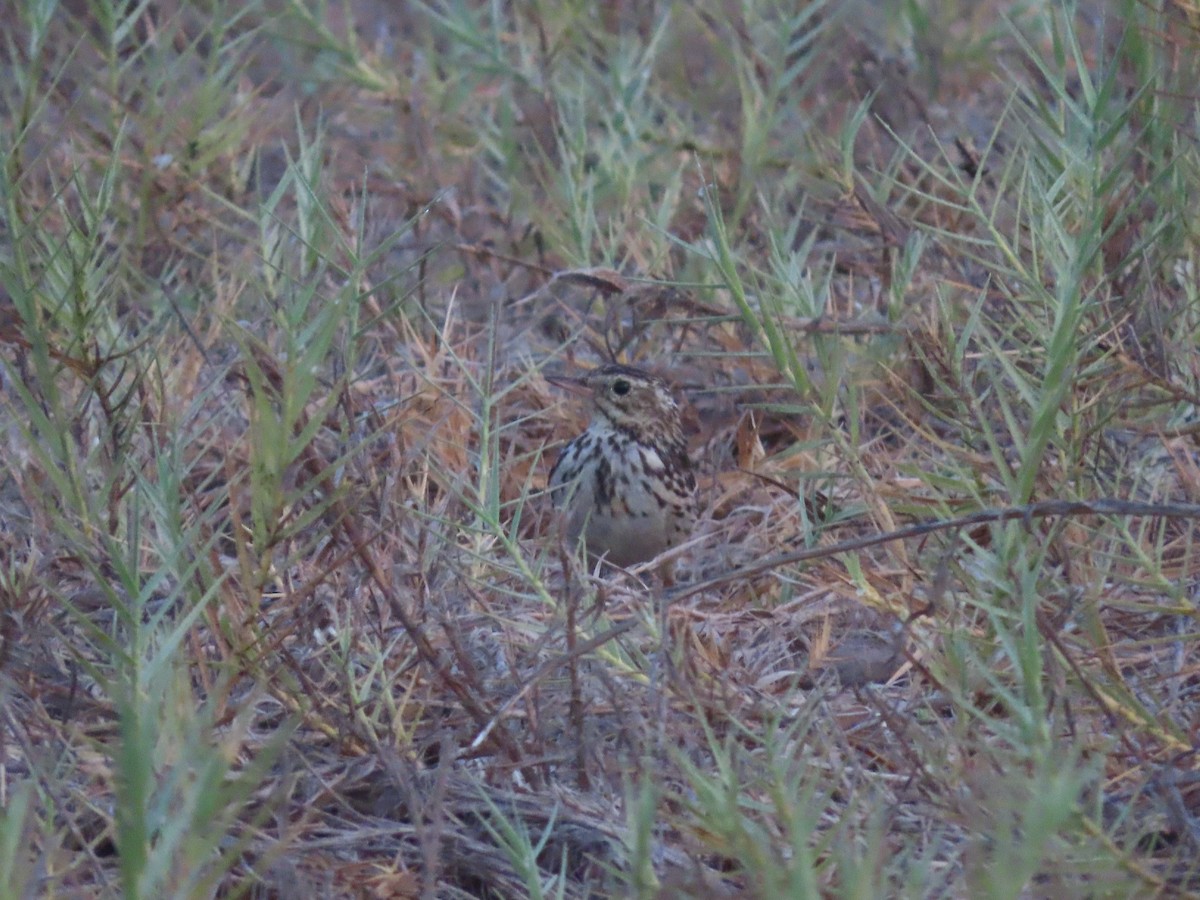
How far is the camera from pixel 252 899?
267 cm

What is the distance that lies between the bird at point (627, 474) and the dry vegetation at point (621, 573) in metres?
0.12

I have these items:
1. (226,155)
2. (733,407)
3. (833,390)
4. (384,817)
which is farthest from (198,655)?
(226,155)

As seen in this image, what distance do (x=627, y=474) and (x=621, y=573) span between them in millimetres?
1458

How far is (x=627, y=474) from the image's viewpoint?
456 cm

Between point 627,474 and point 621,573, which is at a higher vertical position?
point 621,573

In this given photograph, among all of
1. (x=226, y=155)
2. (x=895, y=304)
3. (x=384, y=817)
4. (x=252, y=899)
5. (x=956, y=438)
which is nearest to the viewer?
(x=252, y=899)

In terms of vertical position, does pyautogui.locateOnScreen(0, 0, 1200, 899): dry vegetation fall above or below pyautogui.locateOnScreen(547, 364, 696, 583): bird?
above

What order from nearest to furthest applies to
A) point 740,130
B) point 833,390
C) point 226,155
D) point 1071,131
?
point 833,390
point 1071,131
point 226,155
point 740,130

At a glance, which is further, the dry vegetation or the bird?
the bird

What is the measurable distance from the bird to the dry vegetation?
0.40ft

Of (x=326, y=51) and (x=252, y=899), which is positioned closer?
(x=252, y=899)

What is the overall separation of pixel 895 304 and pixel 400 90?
2.72m

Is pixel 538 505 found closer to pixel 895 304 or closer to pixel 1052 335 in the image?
pixel 895 304

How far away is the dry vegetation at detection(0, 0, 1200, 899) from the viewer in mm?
2396
